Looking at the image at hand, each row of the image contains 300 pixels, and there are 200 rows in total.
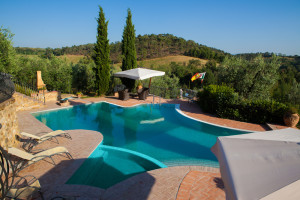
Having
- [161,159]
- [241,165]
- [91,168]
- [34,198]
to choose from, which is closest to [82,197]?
[34,198]

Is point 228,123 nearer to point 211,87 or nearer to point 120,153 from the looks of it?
point 211,87

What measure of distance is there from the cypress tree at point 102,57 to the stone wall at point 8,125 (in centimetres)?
986

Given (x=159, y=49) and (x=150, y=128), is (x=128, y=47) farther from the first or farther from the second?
(x=159, y=49)

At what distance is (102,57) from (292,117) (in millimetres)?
14052

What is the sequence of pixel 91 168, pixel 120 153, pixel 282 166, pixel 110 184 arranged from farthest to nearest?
pixel 120 153 → pixel 91 168 → pixel 110 184 → pixel 282 166

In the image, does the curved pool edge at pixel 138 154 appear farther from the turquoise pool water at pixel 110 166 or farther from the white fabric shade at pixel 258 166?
the white fabric shade at pixel 258 166

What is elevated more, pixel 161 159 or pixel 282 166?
pixel 282 166

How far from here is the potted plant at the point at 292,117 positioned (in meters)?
9.05

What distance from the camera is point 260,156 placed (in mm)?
2555

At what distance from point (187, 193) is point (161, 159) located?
2.22 meters

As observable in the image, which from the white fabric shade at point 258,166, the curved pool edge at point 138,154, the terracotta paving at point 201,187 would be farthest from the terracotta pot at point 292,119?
the white fabric shade at point 258,166

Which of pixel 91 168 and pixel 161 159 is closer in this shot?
pixel 91 168

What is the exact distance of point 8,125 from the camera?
21.0 feet

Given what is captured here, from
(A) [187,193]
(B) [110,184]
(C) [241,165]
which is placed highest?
(C) [241,165]
